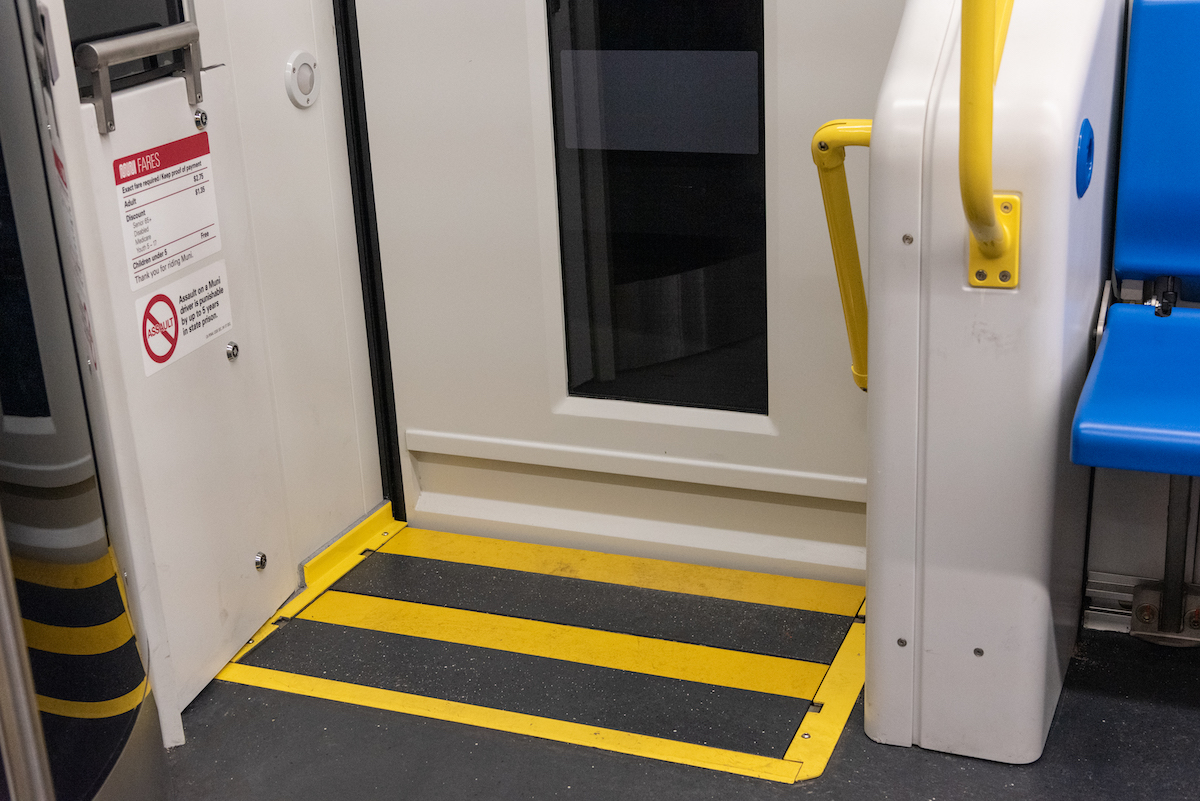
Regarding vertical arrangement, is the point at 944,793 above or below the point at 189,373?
below

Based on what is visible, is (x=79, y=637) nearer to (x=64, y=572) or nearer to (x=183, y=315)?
(x=64, y=572)

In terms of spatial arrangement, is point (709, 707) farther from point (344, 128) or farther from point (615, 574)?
point (344, 128)

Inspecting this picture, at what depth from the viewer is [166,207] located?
7.27 feet

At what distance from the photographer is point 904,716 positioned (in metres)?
2.12

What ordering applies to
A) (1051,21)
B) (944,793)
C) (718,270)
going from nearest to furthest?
1. (1051,21)
2. (944,793)
3. (718,270)

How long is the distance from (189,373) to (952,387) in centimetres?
138

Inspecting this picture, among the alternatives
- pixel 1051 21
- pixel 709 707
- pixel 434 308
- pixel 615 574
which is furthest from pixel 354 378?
pixel 1051 21

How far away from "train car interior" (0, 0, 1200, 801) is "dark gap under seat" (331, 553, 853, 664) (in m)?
0.01

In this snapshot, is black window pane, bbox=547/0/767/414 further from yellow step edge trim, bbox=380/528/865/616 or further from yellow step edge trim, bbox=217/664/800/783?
yellow step edge trim, bbox=217/664/800/783

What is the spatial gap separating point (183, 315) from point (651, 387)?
1059 millimetres

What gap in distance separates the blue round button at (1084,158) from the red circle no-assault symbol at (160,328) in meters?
1.55

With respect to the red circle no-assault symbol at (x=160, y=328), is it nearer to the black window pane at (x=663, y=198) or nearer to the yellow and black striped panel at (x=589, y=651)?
the yellow and black striped panel at (x=589, y=651)

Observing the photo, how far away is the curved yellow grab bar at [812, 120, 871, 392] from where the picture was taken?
1.98 m

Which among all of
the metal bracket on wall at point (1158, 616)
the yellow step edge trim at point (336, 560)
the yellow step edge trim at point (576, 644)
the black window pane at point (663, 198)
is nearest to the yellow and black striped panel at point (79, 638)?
the yellow step edge trim at point (576, 644)
